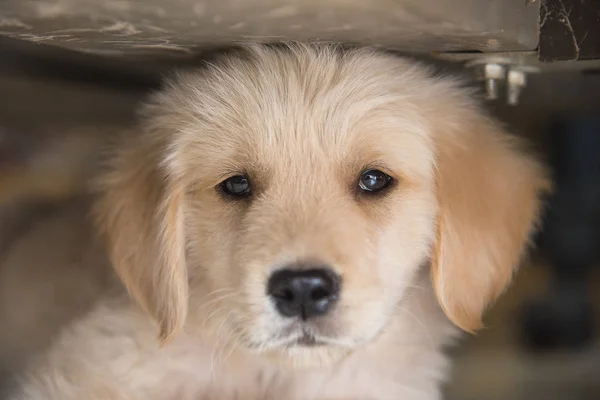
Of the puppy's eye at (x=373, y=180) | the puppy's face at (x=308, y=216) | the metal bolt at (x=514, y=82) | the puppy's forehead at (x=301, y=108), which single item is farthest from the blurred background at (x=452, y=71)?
the puppy's eye at (x=373, y=180)

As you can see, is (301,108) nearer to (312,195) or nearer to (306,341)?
(312,195)

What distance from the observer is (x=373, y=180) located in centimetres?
199

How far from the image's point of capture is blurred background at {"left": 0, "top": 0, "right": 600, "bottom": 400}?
5.22ft

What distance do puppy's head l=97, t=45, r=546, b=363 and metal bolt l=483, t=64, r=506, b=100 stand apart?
13 centimetres

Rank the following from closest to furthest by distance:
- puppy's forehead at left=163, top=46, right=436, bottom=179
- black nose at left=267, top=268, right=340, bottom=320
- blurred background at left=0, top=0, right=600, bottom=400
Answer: blurred background at left=0, top=0, right=600, bottom=400 → black nose at left=267, top=268, right=340, bottom=320 → puppy's forehead at left=163, top=46, right=436, bottom=179

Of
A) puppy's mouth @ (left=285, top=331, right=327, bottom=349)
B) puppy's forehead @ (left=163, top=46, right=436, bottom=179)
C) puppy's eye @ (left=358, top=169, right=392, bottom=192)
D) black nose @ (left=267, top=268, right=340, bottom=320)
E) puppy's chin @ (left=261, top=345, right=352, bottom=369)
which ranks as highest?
puppy's forehead @ (left=163, top=46, right=436, bottom=179)

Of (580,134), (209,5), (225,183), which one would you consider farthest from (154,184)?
(580,134)

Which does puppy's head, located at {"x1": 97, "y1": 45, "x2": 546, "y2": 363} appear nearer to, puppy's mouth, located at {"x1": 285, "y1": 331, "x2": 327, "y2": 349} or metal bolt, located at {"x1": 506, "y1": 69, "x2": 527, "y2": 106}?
puppy's mouth, located at {"x1": 285, "y1": 331, "x2": 327, "y2": 349}

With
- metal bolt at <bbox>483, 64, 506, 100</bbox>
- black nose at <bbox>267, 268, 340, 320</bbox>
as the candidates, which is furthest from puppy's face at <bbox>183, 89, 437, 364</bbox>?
metal bolt at <bbox>483, 64, 506, 100</bbox>

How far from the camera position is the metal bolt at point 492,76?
6.57 feet

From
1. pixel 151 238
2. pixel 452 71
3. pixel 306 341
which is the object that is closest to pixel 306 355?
pixel 306 341

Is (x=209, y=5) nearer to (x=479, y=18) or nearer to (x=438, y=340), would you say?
(x=479, y=18)

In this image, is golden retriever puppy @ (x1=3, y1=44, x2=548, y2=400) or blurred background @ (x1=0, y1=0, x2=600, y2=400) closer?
blurred background @ (x1=0, y1=0, x2=600, y2=400)

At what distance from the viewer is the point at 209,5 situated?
4.96ft
